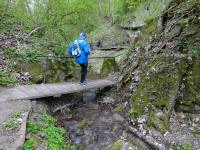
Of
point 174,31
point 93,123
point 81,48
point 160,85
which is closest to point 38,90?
point 93,123

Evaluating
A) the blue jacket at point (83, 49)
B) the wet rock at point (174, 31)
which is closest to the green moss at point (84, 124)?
the blue jacket at point (83, 49)

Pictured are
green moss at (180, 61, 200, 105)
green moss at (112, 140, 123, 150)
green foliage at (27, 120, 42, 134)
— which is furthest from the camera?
green moss at (180, 61, 200, 105)

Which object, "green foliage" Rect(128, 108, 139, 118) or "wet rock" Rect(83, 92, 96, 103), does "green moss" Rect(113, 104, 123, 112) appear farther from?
"wet rock" Rect(83, 92, 96, 103)

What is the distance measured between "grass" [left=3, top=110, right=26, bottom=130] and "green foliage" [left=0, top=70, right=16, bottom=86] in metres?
2.31

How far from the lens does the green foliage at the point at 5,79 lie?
894cm

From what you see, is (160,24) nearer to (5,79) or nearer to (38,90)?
(38,90)

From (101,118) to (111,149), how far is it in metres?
2.11

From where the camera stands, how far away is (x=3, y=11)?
46.0 feet

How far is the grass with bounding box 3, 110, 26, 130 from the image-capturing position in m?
6.27

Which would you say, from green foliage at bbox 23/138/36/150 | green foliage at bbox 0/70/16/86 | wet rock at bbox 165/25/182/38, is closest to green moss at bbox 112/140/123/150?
green foliage at bbox 23/138/36/150

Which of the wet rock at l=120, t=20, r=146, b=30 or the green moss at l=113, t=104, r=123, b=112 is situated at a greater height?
the wet rock at l=120, t=20, r=146, b=30

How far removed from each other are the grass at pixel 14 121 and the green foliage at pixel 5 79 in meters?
2.31

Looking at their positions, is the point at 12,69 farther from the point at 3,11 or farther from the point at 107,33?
the point at 107,33

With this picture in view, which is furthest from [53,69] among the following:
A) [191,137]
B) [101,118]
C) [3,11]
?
[191,137]
